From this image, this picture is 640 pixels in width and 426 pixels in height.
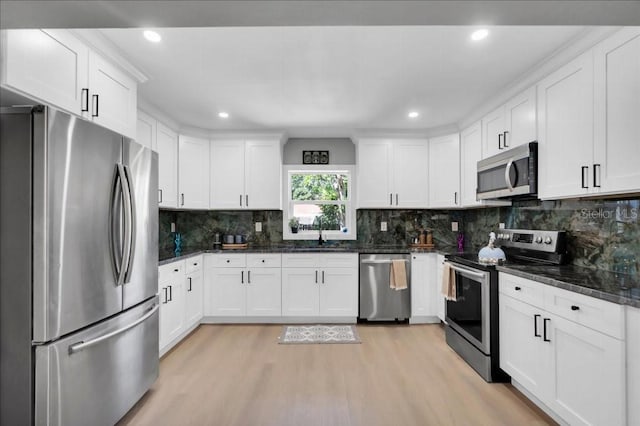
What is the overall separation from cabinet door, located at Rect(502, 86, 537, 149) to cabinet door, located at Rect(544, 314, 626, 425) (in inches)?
57.6

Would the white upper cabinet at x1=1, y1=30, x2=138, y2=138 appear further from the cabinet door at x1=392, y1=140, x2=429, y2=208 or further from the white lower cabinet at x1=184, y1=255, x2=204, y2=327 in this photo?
the cabinet door at x1=392, y1=140, x2=429, y2=208

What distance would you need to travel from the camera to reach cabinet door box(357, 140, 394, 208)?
432 cm

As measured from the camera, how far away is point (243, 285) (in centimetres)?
405

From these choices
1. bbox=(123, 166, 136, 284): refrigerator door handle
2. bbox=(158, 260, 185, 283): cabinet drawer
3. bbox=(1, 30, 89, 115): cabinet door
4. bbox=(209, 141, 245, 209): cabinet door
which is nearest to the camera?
bbox=(1, 30, 89, 115): cabinet door

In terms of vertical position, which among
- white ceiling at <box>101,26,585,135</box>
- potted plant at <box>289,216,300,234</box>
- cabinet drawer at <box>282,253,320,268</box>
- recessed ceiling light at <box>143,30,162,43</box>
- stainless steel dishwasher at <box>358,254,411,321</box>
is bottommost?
stainless steel dishwasher at <box>358,254,411,321</box>

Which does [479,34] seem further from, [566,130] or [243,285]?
[243,285]

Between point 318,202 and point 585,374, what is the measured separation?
→ 3.46 metres

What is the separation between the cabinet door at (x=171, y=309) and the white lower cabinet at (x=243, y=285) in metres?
0.63

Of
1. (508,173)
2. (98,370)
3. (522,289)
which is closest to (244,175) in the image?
(98,370)

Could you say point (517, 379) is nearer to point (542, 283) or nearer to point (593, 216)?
point (542, 283)

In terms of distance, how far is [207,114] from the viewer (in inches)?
144

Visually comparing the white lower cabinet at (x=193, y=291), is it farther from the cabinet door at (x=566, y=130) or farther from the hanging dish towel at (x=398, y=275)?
the cabinet door at (x=566, y=130)

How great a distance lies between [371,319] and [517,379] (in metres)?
1.83

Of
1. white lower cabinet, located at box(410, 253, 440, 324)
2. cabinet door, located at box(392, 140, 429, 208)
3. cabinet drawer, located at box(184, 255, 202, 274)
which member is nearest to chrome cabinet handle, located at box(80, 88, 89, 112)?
cabinet drawer, located at box(184, 255, 202, 274)
